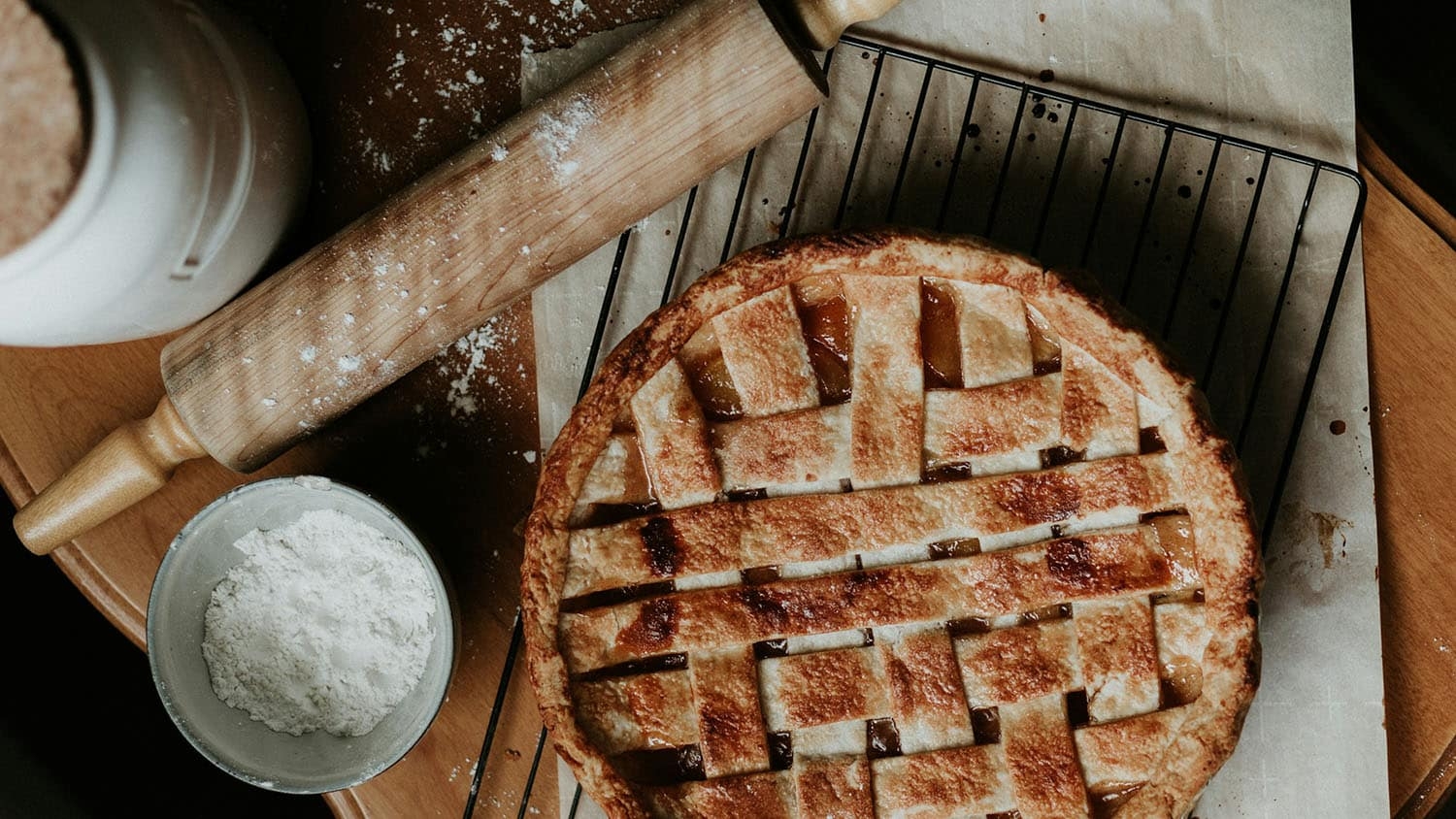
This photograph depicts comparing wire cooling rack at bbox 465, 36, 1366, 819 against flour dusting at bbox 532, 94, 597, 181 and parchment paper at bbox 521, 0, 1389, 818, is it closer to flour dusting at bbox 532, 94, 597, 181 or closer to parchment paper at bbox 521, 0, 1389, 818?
parchment paper at bbox 521, 0, 1389, 818

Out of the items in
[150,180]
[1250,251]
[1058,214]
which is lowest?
[1250,251]

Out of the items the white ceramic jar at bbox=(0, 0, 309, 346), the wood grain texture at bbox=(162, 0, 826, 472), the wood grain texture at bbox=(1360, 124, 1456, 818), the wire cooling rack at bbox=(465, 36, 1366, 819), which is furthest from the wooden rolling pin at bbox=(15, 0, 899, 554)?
the wood grain texture at bbox=(1360, 124, 1456, 818)

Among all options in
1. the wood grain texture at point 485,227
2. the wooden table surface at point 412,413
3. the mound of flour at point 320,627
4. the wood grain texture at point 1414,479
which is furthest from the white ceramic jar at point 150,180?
the wood grain texture at point 1414,479

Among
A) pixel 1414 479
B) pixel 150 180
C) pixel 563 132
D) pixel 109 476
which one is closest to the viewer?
pixel 150 180

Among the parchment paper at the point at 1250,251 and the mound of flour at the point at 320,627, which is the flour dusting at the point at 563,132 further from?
the mound of flour at the point at 320,627

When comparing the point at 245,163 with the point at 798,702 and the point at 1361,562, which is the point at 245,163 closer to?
the point at 798,702

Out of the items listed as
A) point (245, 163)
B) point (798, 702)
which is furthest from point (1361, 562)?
point (245, 163)

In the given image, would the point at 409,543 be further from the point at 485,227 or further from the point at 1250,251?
the point at 1250,251

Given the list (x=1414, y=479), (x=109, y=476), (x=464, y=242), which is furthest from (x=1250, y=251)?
(x=109, y=476)
